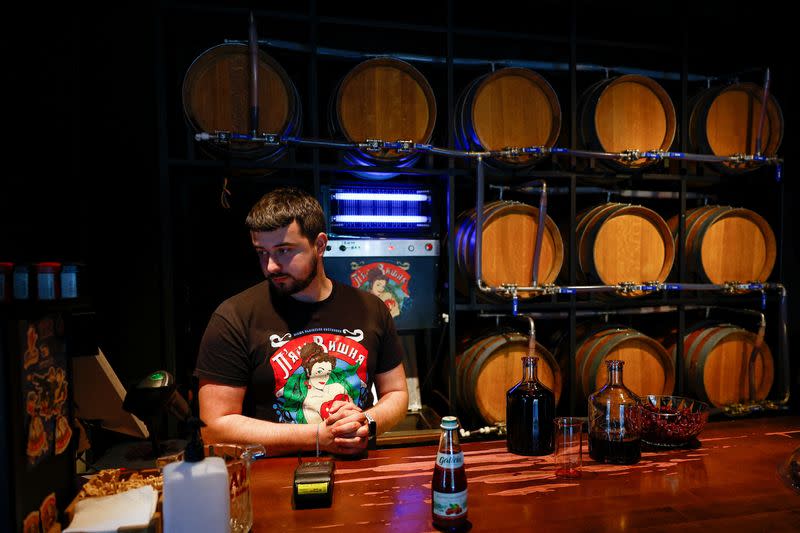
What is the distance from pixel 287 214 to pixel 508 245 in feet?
4.32

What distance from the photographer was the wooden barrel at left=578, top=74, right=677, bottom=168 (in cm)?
294

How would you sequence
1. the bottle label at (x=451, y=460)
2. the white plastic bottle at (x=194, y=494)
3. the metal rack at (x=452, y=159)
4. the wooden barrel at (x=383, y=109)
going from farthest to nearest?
the wooden barrel at (x=383, y=109) → the metal rack at (x=452, y=159) → the bottle label at (x=451, y=460) → the white plastic bottle at (x=194, y=494)

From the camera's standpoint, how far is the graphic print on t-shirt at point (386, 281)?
271 cm

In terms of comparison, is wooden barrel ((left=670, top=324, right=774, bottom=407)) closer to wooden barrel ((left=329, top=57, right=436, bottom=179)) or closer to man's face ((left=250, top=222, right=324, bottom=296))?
wooden barrel ((left=329, top=57, right=436, bottom=179))

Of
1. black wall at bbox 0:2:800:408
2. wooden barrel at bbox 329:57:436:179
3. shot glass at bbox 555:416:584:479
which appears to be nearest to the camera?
shot glass at bbox 555:416:584:479

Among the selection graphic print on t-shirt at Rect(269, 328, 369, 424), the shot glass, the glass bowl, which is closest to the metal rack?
graphic print on t-shirt at Rect(269, 328, 369, 424)

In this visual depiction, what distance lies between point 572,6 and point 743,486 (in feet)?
8.40

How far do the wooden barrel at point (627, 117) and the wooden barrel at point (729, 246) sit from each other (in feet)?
1.81

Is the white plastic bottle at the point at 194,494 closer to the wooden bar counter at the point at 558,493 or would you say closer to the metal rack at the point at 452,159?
the wooden bar counter at the point at 558,493

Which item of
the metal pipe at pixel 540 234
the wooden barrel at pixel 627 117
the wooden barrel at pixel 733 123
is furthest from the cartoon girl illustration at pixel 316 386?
the wooden barrel at pixel 733 123

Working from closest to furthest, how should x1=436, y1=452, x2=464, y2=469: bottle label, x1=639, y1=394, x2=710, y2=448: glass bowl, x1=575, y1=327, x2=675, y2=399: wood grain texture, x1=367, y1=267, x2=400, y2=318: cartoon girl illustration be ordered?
1. x1=436, y1=452, x2=464, y2=469: bottle label
2. x1=639, y1=394, x2=710, y2=448: glass bowl
3. x1=367, y1=267, x2=400, y2=318: cartoon girl illustration
4. x1=575, y1=327, x2=675, y2=399: wood grain texture

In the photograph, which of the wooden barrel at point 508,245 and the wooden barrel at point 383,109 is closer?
the wooden barrel at point 383,109

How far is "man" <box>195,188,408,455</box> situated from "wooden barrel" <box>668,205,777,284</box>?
2.12 m

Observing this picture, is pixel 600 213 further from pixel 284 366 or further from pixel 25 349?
pixel 25 349
